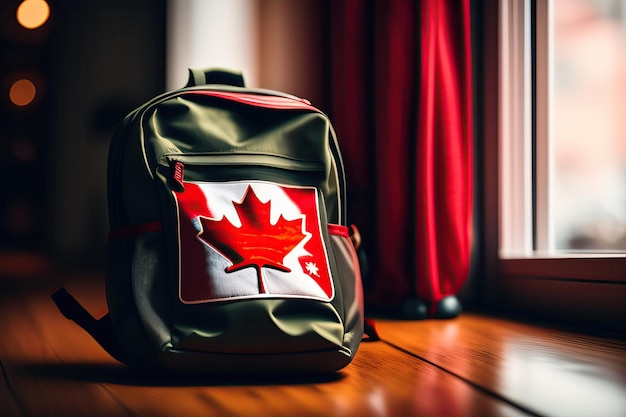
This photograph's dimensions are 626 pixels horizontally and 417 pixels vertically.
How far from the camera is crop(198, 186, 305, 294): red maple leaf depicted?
0.76 metres

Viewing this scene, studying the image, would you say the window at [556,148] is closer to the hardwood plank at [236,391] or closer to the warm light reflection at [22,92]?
the hardwood plank at [236,391]

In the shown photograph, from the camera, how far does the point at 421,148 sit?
4.47ft

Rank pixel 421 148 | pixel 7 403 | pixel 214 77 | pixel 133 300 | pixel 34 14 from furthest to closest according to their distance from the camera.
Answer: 1. pixel 34 14
2. pixel 421 148
3. pixel 214 77
4. pixel 133 300
5. pixel 7 403

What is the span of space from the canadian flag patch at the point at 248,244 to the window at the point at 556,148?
0.67m

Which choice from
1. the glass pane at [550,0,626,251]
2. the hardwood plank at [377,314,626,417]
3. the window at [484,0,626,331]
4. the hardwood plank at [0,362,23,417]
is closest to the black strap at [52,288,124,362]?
the hardwood plank at [0,362,23,417]

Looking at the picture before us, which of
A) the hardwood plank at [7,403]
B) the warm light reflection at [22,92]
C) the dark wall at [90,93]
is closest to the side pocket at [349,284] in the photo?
the hardwood plank at [7,403]

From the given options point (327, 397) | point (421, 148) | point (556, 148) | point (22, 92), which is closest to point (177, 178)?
point (327, 397)

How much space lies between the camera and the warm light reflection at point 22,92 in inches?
85.9

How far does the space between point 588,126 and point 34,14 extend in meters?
1.83

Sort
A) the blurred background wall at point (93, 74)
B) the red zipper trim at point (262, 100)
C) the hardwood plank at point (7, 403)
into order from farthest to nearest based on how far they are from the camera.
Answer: the blurred background wall at point (93, 74) → the red zipper trim at point (262, 100) → the hardwood plank at point (7, 403)

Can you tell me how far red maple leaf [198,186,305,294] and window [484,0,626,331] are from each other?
69 centimetres

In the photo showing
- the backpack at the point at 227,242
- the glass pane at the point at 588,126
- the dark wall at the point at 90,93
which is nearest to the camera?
the backpack at the point at 227,242

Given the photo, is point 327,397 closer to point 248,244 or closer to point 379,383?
point 379,383

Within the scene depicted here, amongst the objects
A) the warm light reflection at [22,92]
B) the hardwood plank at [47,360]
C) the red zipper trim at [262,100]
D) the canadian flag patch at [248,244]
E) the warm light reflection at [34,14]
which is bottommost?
the hardwood plank at [47,360]
